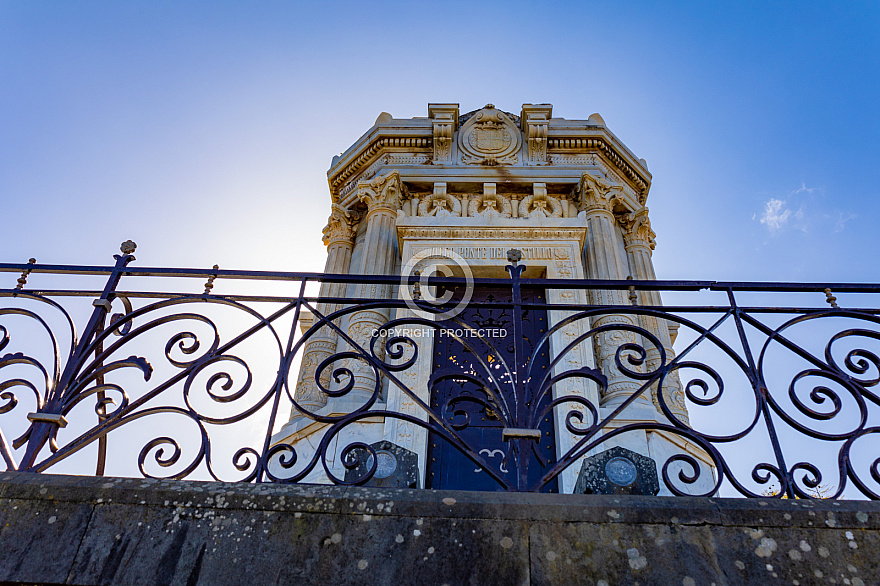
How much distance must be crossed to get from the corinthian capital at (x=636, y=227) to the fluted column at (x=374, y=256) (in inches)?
132

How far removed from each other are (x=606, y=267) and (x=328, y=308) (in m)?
3.46

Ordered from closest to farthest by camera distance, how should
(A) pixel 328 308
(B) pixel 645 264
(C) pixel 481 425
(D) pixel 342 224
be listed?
1. (C) pixel 481 425
2. (A) pixel 328 308
3. (B) pixel 645 264
4. (D) pixel 342 224

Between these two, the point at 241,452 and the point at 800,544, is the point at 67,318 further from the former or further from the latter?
the point at 800,544

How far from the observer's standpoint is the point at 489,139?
29.6ft

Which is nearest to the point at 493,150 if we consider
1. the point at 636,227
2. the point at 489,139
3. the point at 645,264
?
the point at 489,139

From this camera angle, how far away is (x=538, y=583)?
2092 millimetres

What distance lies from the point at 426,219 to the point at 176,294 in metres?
4.75

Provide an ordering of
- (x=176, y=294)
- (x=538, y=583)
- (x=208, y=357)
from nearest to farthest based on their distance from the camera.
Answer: (x=538, y=583) → (x=208, y=357) → (x=176, y=294)

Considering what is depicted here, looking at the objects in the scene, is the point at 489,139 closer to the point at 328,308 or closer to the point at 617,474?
the point at 328,308

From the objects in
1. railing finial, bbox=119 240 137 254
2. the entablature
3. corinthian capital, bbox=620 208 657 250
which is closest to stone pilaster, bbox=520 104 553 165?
the entablature

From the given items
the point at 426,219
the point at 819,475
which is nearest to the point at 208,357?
the point at 819,475

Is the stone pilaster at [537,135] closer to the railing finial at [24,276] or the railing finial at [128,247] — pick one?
the railing finial at [128,247]

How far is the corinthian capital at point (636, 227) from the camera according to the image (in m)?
8.84

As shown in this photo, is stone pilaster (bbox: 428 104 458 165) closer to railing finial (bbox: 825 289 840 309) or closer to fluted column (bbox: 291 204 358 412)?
fluted column (bbox: 291 204 358 412)
